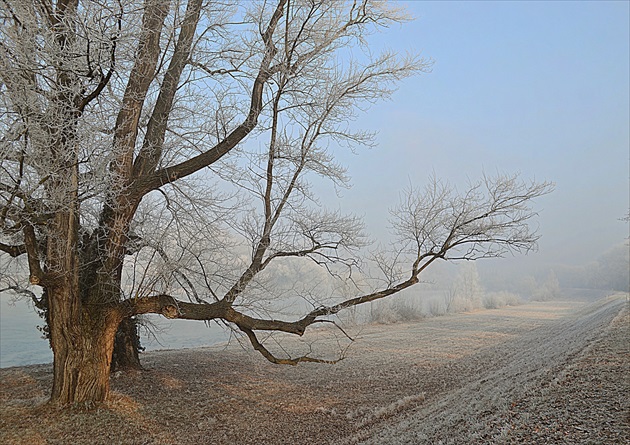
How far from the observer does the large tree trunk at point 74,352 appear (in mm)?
6680

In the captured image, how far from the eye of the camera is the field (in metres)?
4.80

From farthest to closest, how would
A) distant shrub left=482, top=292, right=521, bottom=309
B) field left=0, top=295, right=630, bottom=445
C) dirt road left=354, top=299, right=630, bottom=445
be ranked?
distant shrub left=482, top=292, right=521, bottom=309
field left=0, top=295, right=630, bottom=445
dirt road left=354, top=299, right=630, bottom=445

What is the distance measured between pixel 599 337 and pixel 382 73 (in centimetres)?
720

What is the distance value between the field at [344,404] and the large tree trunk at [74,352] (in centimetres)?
31

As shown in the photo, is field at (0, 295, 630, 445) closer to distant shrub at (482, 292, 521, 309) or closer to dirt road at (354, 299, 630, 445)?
dirt road at (354, 299, 630, 445)

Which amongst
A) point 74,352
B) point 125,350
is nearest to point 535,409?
point 74,352

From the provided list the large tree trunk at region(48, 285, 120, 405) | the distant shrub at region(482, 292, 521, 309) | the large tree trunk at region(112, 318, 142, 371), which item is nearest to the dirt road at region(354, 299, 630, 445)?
the large tree trunk at region(48, 285, 120, 405)

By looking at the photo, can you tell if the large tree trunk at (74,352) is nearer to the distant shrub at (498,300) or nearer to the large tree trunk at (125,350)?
the large tree trunk at (125,350)

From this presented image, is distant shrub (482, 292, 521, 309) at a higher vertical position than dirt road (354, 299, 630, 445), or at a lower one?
higher

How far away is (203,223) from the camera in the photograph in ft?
24.3

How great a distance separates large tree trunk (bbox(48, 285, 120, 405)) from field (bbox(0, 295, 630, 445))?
0.31 metres

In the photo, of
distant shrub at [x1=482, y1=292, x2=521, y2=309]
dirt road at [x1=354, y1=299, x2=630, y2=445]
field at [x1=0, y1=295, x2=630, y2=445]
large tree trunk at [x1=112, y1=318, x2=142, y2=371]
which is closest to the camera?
dirt road at [x1=354, y1=299, x2=630, y2=445]

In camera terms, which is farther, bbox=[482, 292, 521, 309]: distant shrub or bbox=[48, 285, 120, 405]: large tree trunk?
bbox=[482, 292, 521, 309]: distant shrub

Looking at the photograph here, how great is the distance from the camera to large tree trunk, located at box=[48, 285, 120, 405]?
668cm
